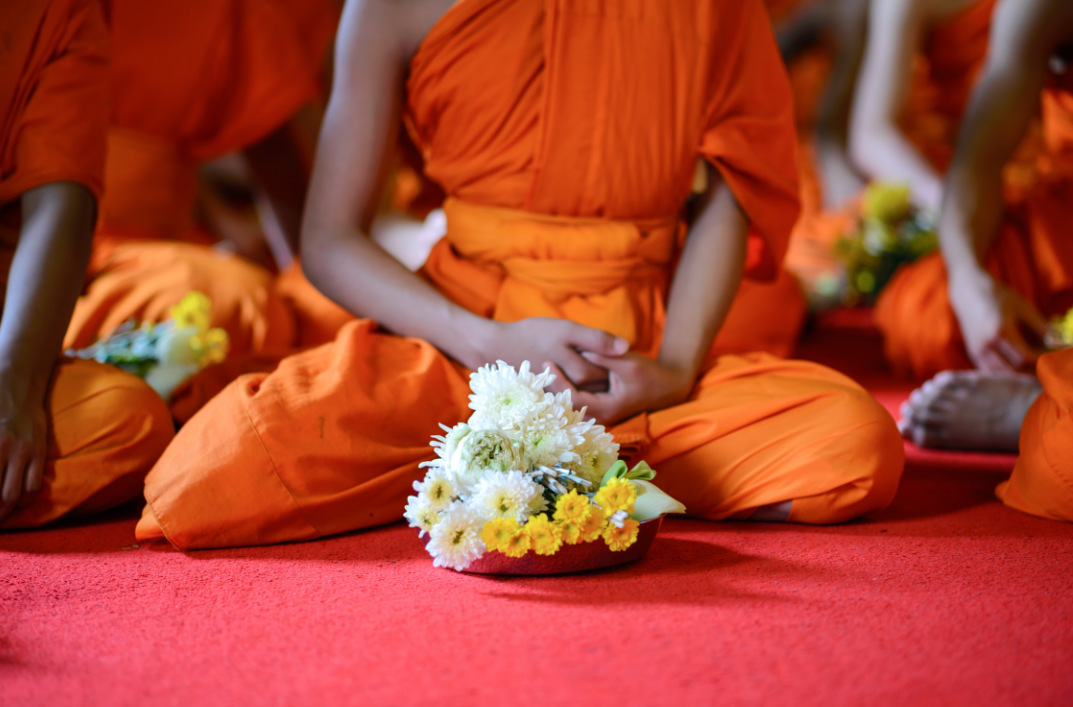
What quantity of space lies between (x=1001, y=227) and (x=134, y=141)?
2.12 meters

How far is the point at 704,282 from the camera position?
1.51 m

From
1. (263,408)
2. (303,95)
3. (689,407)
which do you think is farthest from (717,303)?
(303,95)

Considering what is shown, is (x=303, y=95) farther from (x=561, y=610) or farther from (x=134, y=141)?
(x=561, y=610)

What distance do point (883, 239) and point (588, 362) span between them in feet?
5.77

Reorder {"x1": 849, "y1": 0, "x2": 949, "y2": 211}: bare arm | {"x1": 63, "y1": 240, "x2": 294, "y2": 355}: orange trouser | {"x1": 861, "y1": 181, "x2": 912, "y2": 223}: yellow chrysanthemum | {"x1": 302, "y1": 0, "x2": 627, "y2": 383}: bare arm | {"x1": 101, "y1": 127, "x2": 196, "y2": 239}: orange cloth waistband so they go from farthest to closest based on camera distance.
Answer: {"x1": 849, "y1": 0, "x2": 949, "y2": 211}: bare arm < {"x1": 861, "y1": 181, "x2": 912, "y2": 223}: yellow chrysanthemum < {"x1": 101, "y1": 127, "x2": 196, "y2": 239}: orange cloth waistband < {"x1": 63, "y1": 240, "x2": 294, "y2": 355}: orange trouser < {"x1": 302, "y1": 0, "x2": 627, "y2": 383}: bare arm

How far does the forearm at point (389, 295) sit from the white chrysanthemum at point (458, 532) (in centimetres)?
38

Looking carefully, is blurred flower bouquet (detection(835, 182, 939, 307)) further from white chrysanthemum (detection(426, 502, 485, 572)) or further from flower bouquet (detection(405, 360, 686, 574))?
white chrysanthemum (detection(426, 502, 485, 572))

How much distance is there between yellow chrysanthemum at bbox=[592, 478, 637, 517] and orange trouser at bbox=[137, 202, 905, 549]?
264 millimetres

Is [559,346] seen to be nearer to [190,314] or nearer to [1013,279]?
[190,314]

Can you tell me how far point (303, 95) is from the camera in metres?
2.44

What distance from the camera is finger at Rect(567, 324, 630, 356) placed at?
50.9 inches

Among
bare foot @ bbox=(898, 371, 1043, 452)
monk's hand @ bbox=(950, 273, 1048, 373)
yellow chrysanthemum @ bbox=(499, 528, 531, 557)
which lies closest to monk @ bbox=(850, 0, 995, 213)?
monk's hand @ bbox=(950, 273, 1048, 373)

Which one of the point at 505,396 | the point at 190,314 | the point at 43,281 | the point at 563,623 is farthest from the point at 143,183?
the point at 563,623

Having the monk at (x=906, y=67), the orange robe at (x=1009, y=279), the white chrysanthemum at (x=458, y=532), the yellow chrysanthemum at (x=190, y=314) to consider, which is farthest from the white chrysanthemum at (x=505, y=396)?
the monk at (x=906, y=67)
